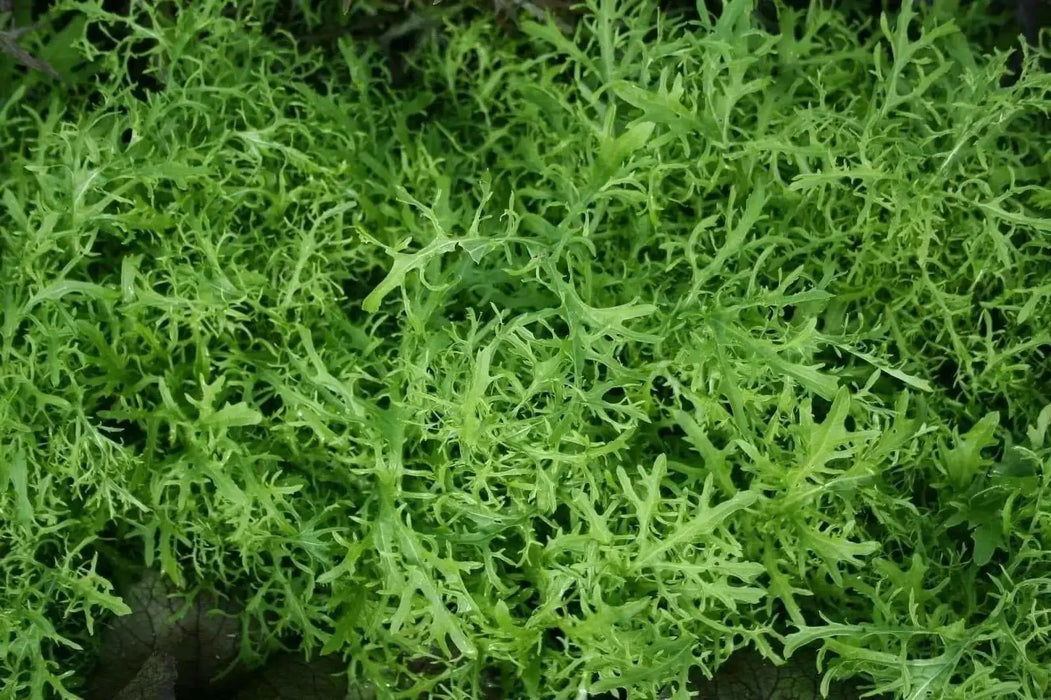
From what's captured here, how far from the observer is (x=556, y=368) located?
0.94 m

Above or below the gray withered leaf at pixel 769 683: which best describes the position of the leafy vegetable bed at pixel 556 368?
above

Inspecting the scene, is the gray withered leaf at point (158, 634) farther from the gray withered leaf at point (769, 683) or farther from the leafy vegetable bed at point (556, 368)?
the gray withered leaf at point (769, 683)

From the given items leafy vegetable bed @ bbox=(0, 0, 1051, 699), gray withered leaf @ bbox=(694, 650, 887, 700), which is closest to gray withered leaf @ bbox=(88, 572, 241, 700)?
leafy vegetable bed @ bbox=(0, 0, 1051, 699)

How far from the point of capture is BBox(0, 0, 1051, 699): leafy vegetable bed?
942 mm

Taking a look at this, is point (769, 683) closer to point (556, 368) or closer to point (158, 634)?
point (556, 368)

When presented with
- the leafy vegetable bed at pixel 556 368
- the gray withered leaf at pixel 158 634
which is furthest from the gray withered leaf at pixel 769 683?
the gray withered leaf at pixel 158 634

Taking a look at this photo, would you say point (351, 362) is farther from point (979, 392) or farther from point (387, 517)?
point (979, 392)

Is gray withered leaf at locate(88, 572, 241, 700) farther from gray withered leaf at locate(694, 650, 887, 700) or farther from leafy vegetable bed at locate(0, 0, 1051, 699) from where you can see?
gray withered leaf at locate(694, 650, 887, 700)

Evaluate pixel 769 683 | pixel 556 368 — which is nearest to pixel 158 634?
pixel 556 368

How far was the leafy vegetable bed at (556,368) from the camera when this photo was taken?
94 centimetres

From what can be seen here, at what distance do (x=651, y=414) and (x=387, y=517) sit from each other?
10.9 inches

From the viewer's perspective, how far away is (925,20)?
113cm

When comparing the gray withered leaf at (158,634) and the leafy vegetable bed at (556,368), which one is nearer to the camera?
the leafy vegetable bed at (556,368)

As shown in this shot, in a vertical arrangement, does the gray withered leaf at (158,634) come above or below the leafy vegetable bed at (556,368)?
below
